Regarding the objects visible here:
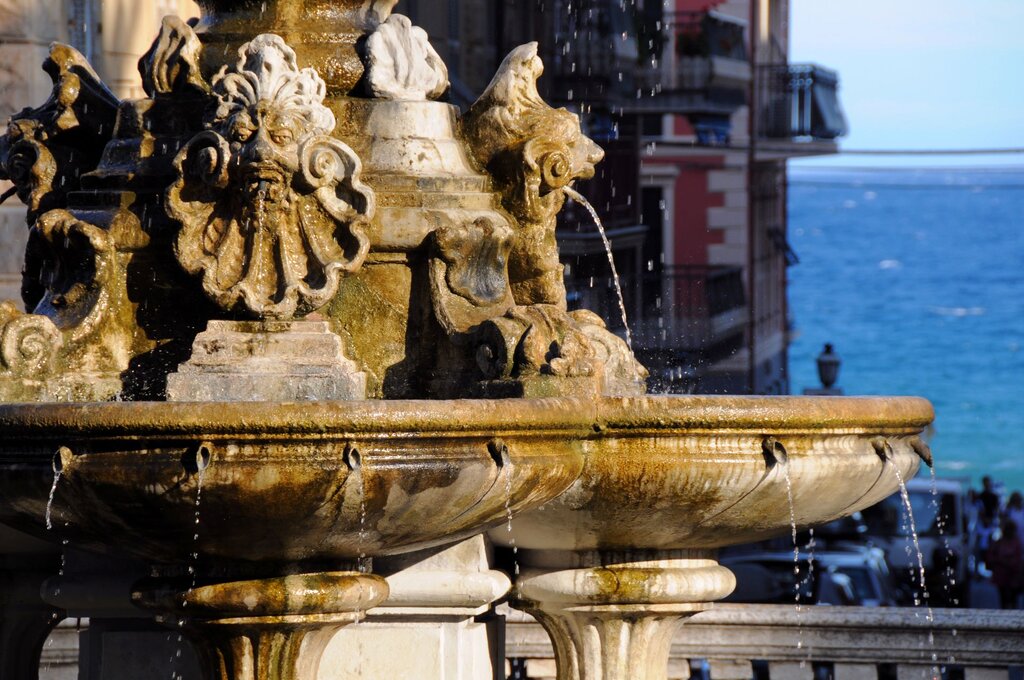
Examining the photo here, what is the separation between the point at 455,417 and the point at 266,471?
1.47 feet

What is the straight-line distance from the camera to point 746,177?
128 ft

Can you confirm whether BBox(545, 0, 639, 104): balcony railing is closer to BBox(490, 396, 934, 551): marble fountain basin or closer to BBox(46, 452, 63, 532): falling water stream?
BBox(490, 396, 934, 551): marble fountain basin

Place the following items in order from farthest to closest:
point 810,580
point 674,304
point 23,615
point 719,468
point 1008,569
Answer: point 674,304 < point 810,580 < point 1008,569 < point 23,615 < point 719,468

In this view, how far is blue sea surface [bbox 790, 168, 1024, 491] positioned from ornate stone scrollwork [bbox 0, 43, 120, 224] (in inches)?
1182

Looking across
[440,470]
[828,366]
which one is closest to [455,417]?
[440,470]

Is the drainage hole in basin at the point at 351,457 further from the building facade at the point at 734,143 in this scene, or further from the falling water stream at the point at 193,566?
the building facade at the point at 734,143

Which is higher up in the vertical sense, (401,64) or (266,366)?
(401,64)

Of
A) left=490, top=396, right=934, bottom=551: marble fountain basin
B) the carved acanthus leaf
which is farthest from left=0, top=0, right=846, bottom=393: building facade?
the carved acanthus leaf

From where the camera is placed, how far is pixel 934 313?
338ft

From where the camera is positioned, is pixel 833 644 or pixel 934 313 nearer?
pixel 833 644

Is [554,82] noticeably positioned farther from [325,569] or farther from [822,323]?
[822,323]

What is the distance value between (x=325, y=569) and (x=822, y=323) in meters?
94.7

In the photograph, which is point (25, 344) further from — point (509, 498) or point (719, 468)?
point (719, 468)

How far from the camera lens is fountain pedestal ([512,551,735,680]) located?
630 cm
